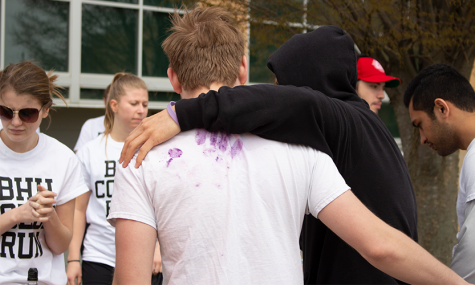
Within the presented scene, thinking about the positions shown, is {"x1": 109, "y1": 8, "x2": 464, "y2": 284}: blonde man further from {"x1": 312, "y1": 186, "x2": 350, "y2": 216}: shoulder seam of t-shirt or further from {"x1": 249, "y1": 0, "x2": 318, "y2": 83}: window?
{"x1": 249, "y1": 0, "x2": 318, "y2": 83}: window

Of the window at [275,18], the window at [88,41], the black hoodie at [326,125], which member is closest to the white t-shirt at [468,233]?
the black hoodie at [326,125]

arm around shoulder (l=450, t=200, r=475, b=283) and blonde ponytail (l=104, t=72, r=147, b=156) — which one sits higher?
blonde ponytail (l=104, t=72, r=147, b=156)

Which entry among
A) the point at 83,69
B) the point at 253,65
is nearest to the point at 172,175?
the point at 83,69

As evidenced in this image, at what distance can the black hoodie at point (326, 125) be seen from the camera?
4.60 feet

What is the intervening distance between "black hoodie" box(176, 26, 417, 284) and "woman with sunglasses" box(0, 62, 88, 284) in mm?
1480

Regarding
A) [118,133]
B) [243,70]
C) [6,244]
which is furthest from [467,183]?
[118,133]

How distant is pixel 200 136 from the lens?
145 cm

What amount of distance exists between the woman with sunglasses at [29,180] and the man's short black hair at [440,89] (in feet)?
7.40

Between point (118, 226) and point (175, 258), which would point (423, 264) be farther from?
point (118, 226)

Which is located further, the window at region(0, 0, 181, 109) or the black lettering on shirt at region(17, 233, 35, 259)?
the window at region(0, 0, 181, 109)

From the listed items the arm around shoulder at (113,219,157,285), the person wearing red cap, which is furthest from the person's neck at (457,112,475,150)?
the arm around shoulder at (113,219,157,285)

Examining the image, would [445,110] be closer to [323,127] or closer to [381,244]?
[323,127]

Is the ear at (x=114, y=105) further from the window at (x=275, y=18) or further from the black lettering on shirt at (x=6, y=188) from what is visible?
the window at (x=275, y=18)

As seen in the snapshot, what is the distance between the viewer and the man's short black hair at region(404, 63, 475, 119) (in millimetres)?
2617
